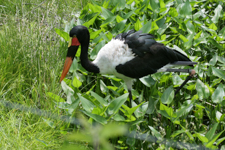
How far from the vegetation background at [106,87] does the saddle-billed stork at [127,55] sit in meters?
0.20

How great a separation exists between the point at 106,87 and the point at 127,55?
0.44 m

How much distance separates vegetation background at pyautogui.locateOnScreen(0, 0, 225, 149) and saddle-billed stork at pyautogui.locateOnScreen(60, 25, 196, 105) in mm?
198

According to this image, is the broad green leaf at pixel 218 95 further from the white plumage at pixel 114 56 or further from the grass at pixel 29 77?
the grass at pixel 29 77

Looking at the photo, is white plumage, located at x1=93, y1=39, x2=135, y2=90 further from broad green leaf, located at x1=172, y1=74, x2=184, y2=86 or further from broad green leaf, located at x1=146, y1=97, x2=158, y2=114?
broad green leaf, located at x1=172, y1=74, x2=184, y2=86

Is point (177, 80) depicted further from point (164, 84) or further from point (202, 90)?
point (202, 90)

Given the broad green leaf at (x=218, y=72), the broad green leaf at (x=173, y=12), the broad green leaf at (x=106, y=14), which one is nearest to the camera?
the broad green leaf at (x=218, y=72)

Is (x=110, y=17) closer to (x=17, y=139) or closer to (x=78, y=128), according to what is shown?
(x=78, y=128)

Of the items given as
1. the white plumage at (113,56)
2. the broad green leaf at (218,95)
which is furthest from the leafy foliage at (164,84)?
the white plumage at (113,56)

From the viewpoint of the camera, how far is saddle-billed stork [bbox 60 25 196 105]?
8.41ft

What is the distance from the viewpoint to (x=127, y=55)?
2.56 m

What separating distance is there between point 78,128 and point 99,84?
0.65 metres

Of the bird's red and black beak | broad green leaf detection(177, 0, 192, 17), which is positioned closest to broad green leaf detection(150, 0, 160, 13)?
broad green leaf detection(177, 0, 192, 17)

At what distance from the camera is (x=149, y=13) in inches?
143

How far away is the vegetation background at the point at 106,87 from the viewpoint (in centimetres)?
226
